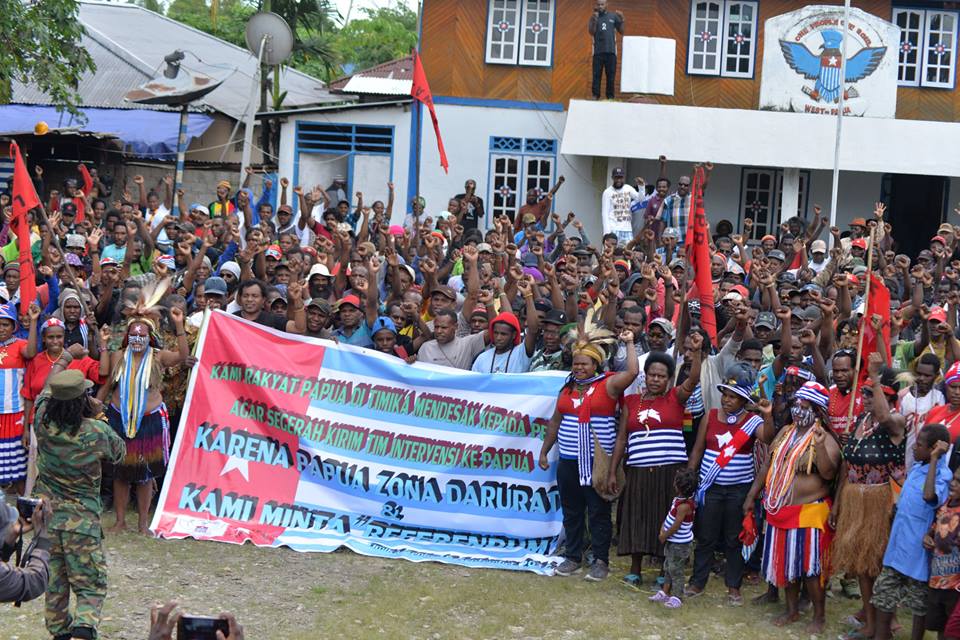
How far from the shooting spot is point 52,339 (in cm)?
1043

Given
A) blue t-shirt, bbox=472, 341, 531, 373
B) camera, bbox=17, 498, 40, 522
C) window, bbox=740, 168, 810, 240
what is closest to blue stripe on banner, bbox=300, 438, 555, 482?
blue t-shirt, bbox=472, 341, 531, 373

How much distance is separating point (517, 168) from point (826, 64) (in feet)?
17.3

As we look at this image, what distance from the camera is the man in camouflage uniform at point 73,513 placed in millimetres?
7137

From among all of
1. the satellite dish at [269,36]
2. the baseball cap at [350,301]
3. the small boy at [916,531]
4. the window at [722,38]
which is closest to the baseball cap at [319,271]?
the baseball cap at [350,301]

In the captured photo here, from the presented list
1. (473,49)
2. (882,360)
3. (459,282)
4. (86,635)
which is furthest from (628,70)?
(86,635)

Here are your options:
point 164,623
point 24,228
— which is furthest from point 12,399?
point 164,623

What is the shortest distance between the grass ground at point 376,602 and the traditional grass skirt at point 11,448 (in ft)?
5.15

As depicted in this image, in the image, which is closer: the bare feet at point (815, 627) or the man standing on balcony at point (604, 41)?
the bare feet at point (815, 627)

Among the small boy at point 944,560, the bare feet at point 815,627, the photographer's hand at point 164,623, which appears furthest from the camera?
the bare feet at point 815,627

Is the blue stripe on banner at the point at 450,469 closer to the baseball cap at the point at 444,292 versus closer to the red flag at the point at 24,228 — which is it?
the baseball cap at the point at 444,292

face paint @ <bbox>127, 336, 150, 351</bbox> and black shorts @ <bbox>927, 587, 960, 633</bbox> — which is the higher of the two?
face paint @ <bbox>127, 336, 150, 351</bbox>

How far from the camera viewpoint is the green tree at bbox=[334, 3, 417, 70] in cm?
4891

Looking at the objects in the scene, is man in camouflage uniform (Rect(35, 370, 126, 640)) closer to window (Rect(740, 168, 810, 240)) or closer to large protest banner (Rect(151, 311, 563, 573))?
large protest banner (Rect(151, 311, 563, 573))

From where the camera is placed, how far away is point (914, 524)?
306 inches
